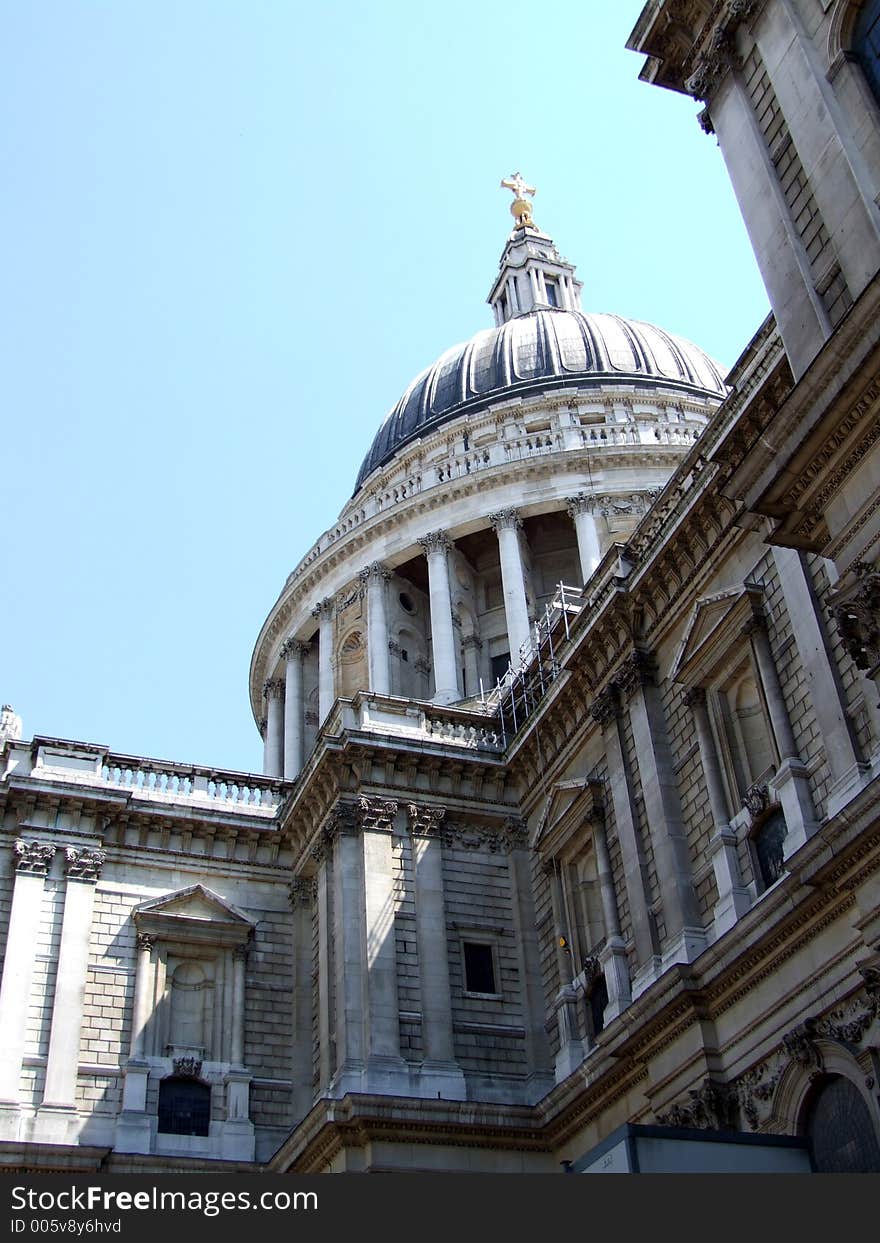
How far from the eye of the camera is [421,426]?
55.6 meters

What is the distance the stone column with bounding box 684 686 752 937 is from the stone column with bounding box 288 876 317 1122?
10388 mm

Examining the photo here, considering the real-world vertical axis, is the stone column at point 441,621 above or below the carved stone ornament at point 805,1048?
above

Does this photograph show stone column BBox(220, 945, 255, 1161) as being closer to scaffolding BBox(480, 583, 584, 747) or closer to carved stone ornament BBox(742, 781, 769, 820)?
scaffolding BBox(480, 583, 584, 747)

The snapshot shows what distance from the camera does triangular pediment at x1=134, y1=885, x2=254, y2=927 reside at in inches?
1179

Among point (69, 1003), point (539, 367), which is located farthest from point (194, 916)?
point (539, 367)

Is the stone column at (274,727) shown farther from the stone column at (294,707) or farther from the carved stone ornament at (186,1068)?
the carved stone ornament at (186,1068)

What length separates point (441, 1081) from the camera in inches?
1019

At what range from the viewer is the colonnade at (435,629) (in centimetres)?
4512

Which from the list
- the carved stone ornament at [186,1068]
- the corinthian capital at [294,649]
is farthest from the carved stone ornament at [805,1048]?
the corinthian capital at [294,649]

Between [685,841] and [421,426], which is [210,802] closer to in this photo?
[685,841]

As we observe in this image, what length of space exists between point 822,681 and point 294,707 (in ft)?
104

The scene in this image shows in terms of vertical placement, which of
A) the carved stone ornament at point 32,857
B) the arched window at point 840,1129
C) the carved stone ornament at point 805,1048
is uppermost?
the carved stone ornament at point 32,857

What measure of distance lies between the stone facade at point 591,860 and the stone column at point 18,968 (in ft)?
0.24

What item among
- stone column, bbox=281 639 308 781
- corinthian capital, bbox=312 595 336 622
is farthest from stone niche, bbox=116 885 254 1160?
corinthian capital, bbox=312 595 336 622
